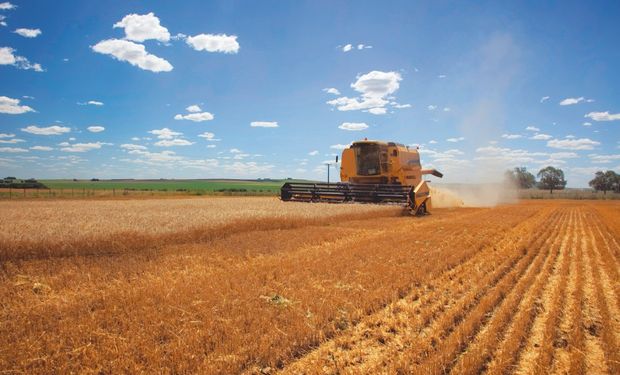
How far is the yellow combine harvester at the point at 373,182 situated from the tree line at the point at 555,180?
64.8 metres

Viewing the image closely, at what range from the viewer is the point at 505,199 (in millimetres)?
41719

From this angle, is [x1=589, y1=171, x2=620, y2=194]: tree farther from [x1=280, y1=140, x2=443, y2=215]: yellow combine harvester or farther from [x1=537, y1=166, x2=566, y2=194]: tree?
[x1=280, y1=140, x2=443, y2=215]: yellow combine harvester

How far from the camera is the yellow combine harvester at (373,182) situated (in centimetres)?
1664

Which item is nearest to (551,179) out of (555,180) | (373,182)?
(555,180)

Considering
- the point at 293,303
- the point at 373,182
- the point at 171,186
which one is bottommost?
the point at 293,303

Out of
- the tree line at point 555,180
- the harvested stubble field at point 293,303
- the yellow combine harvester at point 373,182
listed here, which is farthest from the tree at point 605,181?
the harvested stubble field at point 293,303

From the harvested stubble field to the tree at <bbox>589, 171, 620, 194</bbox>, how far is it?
8670cm

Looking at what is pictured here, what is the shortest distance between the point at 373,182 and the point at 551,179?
81.9 metres

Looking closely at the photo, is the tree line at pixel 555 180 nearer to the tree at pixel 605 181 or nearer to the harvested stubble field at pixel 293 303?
the tree at pixel 605 181

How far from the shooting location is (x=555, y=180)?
82.8 meters

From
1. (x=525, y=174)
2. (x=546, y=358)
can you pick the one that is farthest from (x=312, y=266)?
(x=525, y=174)

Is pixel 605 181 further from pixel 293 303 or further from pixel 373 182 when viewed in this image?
pixel 293 303

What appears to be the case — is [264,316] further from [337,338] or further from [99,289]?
[99,289]

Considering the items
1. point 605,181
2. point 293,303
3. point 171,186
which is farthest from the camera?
point 171,186
